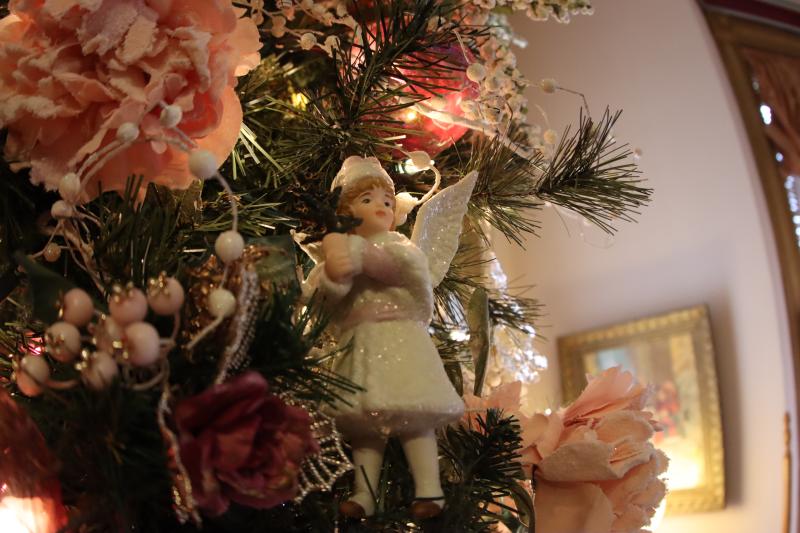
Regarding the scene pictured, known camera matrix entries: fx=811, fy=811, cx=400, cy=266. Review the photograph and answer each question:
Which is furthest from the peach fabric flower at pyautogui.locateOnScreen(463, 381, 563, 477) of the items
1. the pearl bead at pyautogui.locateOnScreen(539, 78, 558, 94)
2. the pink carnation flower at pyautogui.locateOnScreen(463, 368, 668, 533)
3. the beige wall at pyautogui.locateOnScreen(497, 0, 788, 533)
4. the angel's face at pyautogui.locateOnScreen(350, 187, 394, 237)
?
the beige wall at pyautogui.locateOnScreen(497, 0, 788, 533)

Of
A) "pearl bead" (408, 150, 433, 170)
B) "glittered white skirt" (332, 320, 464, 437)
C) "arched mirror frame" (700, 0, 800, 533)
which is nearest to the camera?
"glittered white skirt" (332, 320, 464, 437)

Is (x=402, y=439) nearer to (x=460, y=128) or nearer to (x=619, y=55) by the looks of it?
(x=460, y=128)

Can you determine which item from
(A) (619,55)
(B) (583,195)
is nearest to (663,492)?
(B) (583,195)

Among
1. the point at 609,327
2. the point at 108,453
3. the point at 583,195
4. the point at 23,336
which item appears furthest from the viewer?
the point at 609,327

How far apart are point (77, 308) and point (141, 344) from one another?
1.3 inches

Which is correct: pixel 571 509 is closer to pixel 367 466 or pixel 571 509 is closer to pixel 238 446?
pixel 367 466

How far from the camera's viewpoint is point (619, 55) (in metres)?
1.67

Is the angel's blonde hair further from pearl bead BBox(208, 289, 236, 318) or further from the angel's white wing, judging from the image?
pearl bead BBox(208, 289, 236, 318)

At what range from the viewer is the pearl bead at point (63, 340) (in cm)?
31

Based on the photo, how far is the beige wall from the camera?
1541mm

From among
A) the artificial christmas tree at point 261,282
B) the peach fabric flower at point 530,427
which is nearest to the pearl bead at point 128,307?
the artificial christmas tree at point 261,282

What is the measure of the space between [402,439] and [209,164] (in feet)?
0.55

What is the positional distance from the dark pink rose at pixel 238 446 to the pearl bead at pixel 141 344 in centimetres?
2

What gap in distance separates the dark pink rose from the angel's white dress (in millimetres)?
79
